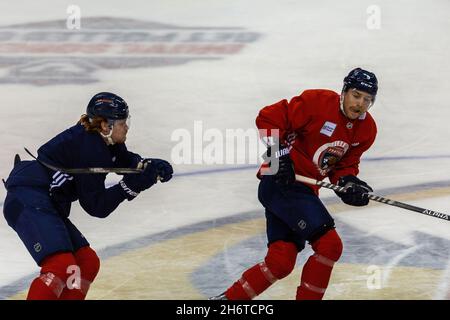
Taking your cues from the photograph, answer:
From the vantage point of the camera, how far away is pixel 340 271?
7.16 meters

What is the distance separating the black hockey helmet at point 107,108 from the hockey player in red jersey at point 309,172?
0.76 m

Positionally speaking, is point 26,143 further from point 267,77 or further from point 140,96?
point 267,77

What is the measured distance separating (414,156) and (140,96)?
2.57 metres

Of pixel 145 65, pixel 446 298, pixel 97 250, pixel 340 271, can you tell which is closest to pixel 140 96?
pixel 145 65

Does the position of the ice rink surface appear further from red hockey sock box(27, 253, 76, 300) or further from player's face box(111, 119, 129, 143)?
player's face box(111, 119, 129, 143)

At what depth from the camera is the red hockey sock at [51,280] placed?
19.2 ft

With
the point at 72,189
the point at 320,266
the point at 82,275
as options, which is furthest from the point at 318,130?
the point at 82,275

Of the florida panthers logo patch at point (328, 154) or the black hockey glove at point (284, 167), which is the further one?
the florida panthers logo patch at point (328, 154)

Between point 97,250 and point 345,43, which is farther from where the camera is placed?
point 345,43

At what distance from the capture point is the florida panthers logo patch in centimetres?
659

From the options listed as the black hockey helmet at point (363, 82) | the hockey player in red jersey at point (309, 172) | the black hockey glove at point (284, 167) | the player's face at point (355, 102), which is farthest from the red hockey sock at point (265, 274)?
the black hockey helmet at point (363, 82)

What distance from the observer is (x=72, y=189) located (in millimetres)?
6273

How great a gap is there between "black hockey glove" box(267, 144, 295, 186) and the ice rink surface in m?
0.79

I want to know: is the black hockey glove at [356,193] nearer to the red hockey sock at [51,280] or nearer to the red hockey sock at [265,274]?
the red hockey sock at [265,274]
